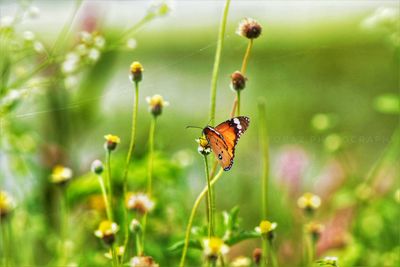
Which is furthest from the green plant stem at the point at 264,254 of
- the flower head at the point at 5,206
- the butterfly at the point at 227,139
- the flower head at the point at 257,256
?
the flower head at the point at 5,206

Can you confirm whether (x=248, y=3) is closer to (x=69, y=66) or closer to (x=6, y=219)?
(x=69, y=66)

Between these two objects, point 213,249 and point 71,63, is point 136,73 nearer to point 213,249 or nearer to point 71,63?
point 213,249

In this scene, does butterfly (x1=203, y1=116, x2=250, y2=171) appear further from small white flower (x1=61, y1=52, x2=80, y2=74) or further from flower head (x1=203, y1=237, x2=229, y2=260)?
small white flower (x1=61, y1=52, x2=80, y2=74)

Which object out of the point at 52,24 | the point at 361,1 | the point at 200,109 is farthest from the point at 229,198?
the point at 52,24

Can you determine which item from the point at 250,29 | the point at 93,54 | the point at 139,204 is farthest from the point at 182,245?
the point at 93,54

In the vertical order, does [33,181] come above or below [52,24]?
below

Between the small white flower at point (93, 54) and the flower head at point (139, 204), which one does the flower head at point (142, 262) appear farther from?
the small white flower at point (93, 54)

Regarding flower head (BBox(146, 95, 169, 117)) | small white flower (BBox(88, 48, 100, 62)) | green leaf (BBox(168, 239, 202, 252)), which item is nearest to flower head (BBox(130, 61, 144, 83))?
flower head (BBox(146, 95, 169, 117))

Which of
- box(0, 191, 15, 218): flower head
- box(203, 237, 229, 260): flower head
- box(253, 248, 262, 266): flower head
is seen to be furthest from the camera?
box(0, 191, 15, 218): flower head
